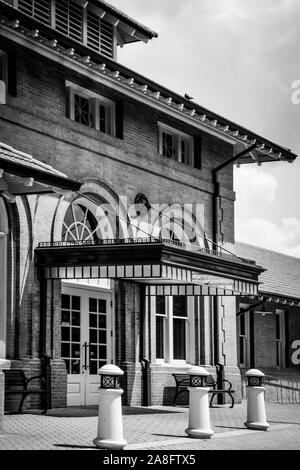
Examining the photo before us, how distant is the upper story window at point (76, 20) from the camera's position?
70.7 feet

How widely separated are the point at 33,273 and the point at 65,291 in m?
1.64

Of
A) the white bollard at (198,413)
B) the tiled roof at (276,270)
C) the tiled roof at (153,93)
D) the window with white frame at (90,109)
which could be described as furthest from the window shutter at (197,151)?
the white bollard at (198,413)

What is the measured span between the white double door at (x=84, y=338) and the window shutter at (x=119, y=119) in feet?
11.8

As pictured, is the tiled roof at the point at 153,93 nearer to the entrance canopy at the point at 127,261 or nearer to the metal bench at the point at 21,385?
the entrance canopy at the point at 127,261

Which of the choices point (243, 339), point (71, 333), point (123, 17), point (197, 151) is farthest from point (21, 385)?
point (243, 339)

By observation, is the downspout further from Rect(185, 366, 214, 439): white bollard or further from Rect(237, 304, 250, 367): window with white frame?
Rect(185, 366, 214, 439): white bollard

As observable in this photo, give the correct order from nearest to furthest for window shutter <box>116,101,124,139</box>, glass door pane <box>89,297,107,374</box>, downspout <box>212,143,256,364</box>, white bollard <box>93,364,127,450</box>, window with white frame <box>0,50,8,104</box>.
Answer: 1. white bollard <box>93,364,127,450</box>
2. window with white frame <box>0,50,8,104</box>
3. glass door pane <box>89,297,107,374</box>
4. window shutter <box>116,101,124,139</box>
5. downspout <box>212,143,256,364</box>

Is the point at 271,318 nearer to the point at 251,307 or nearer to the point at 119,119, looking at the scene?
the point at 251,307

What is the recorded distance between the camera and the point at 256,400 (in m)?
16.2

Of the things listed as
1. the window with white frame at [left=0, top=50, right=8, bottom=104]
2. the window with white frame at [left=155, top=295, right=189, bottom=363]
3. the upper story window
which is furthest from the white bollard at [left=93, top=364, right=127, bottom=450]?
the upper story window

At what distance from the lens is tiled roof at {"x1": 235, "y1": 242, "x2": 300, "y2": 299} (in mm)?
31109

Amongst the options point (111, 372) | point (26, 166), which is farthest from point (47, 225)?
point (111, 372)

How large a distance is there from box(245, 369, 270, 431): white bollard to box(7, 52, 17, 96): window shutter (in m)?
7.06

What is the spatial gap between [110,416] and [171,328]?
10.8m
